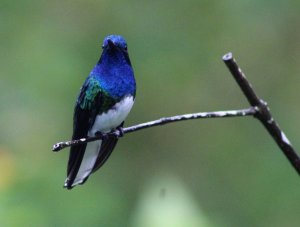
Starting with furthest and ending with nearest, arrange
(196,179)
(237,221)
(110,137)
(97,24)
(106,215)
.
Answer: (97,24)
(196,179)
(237,221)
(106,215)
(110,137)

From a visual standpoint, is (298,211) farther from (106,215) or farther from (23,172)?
(23,172)

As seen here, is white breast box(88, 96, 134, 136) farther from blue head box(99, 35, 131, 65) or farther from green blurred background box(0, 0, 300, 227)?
green blurred background box(0, 0, 300, 227)

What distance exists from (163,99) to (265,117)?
339cm

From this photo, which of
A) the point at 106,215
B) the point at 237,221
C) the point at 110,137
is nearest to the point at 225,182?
the point at 237,221

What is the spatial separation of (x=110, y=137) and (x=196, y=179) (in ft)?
8.04

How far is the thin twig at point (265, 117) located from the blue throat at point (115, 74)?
2.63 feet

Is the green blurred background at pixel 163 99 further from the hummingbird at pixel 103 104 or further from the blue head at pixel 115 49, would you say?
the blue head at pixel 115 49

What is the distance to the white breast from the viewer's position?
5.67ft

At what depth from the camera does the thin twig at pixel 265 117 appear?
0.79 metres

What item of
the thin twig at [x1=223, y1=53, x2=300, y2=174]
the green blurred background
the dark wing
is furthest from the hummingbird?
the green blurred background

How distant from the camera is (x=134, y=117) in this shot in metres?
3.81

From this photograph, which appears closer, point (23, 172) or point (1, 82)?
point (23, 172)

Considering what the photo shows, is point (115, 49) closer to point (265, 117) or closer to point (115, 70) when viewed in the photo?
point (115, 70)

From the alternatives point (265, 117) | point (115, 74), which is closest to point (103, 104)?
point (115, 74)
